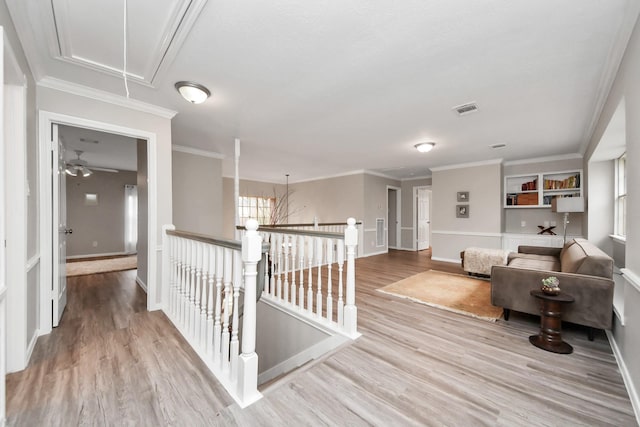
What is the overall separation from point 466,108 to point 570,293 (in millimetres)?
2148

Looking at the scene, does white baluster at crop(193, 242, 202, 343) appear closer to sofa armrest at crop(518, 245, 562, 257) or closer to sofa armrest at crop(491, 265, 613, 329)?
sofa armrest at crop(491, 265, 613, 329)

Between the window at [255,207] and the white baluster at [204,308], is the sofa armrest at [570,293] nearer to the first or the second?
→ the white baluster at [204,308]

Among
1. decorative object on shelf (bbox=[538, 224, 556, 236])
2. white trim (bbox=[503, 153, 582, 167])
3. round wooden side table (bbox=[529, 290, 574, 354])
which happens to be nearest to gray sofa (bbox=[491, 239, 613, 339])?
round wooden side table (bbox=[529, 290, 574, 354])

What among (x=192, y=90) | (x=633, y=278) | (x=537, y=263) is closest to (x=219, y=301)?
(x=192, y=90)

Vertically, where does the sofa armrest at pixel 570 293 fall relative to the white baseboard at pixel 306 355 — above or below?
A: above

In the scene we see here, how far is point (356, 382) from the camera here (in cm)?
172

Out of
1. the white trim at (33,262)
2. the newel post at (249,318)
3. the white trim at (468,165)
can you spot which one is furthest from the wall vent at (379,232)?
the white trim at (33,262)

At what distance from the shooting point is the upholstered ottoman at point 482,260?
170 inches

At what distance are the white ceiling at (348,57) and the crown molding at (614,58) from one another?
→ 0.01 metres

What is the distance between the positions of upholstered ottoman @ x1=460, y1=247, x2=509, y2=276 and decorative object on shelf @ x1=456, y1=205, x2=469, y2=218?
1.76 meters

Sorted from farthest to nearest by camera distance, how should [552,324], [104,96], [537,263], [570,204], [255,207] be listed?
[255,207] < [570,204] < [537,263] < [104,96] < [552,324]

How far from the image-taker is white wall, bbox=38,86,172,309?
2.48 meters

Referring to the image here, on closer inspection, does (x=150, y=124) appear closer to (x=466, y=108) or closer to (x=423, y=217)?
(x=466, y=108)

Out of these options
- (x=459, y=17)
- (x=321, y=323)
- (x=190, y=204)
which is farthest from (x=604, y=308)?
(x=190, y=204)
